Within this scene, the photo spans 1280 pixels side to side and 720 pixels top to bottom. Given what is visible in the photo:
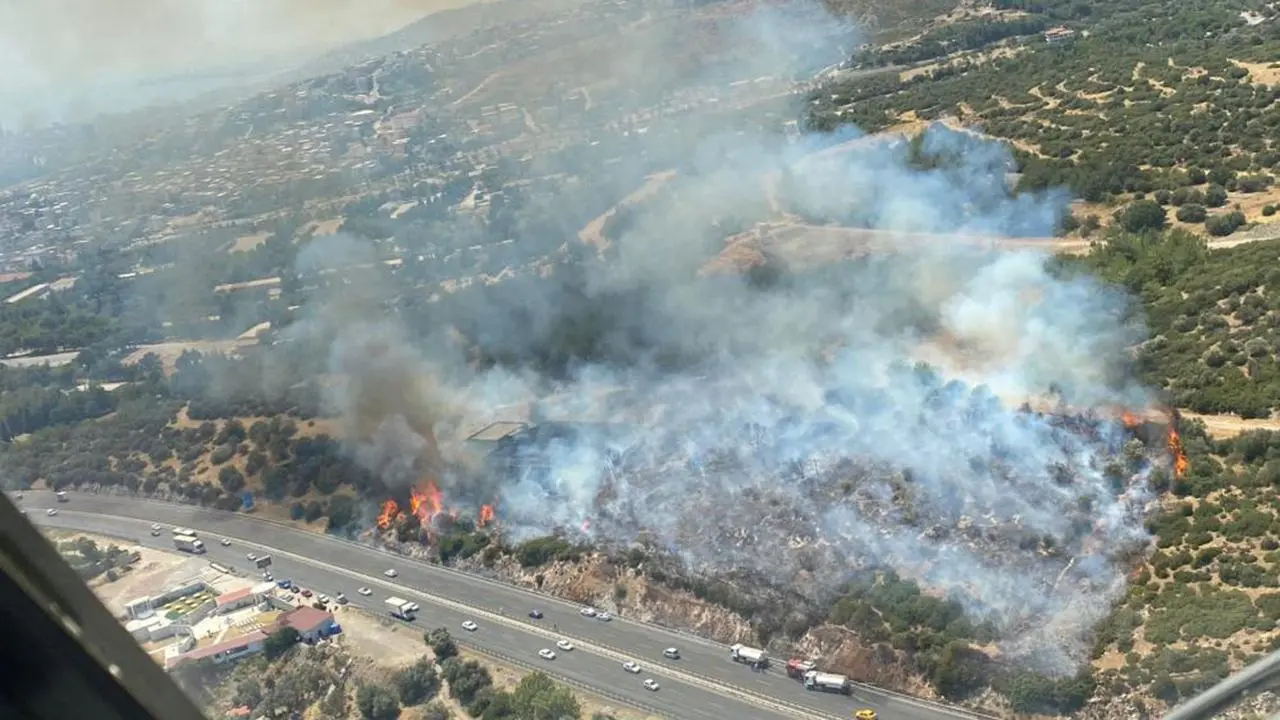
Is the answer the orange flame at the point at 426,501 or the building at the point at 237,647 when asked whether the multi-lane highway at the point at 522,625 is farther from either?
the building at the point at 237,647

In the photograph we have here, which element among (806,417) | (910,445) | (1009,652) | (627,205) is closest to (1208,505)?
(1009,652)

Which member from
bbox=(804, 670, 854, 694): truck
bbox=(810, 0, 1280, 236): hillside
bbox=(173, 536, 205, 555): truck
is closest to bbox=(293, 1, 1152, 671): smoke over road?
bbox=(804, 670, 854, 694): truck

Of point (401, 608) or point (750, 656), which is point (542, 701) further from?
point (401, 608)

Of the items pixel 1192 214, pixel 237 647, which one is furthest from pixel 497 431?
pixel 1192 214

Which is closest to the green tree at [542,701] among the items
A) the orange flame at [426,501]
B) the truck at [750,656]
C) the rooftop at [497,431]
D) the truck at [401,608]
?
the truck at [750,656]

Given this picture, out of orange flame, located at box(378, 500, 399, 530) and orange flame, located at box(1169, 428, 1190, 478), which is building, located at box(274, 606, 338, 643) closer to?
orange flame, located at box(378, 500, 399, 530)

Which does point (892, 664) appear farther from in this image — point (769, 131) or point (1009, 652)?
point (769, 131)
